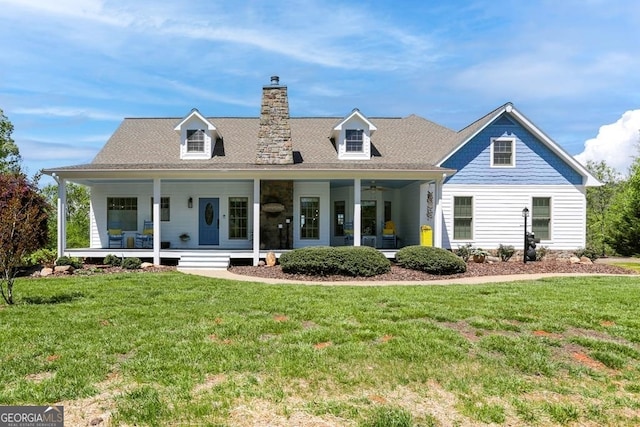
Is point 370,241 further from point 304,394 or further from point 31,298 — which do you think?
point 304,394

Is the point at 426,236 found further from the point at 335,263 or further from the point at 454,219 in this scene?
the point at 335,263

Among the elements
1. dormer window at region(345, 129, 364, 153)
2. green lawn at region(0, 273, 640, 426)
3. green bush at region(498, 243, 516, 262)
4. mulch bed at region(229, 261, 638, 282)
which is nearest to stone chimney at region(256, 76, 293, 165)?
dormer window at region(345, 129, 364, 153)

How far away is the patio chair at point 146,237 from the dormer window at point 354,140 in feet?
29.6

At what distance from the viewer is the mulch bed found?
40.3ft

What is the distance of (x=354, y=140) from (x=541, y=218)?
8391 mm

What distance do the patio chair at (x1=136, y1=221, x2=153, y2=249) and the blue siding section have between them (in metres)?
12.6

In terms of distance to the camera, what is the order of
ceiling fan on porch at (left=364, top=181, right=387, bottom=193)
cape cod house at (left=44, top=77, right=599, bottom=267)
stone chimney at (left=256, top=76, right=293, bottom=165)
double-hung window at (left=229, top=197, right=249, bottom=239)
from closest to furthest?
stone chimney at (left=256, top=76, right=293, bottom=165), cape cod house at (left=44, top=77, right=599, bottom=267), ceiling fan on porch at (left=364, top=181, right=387, bottom=193), double-hung window at (left=229, top=197, right=249, bottom=239)

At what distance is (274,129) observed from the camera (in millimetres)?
16766

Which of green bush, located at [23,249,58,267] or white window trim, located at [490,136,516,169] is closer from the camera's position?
green bush, located at [23,249,58,267]

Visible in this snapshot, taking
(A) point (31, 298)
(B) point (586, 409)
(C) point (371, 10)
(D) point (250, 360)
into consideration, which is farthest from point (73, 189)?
(B) point (586, 409)

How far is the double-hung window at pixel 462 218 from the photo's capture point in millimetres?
16625

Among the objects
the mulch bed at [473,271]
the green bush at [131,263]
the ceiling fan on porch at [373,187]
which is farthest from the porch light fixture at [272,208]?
the green bush at [131,263]

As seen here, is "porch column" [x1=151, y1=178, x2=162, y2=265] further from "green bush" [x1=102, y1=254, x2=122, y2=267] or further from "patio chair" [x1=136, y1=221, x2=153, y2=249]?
"patio chair" [x1=136, y1=221, x2=153, y2=249]

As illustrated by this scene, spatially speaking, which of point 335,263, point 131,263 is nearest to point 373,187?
point 335,263
